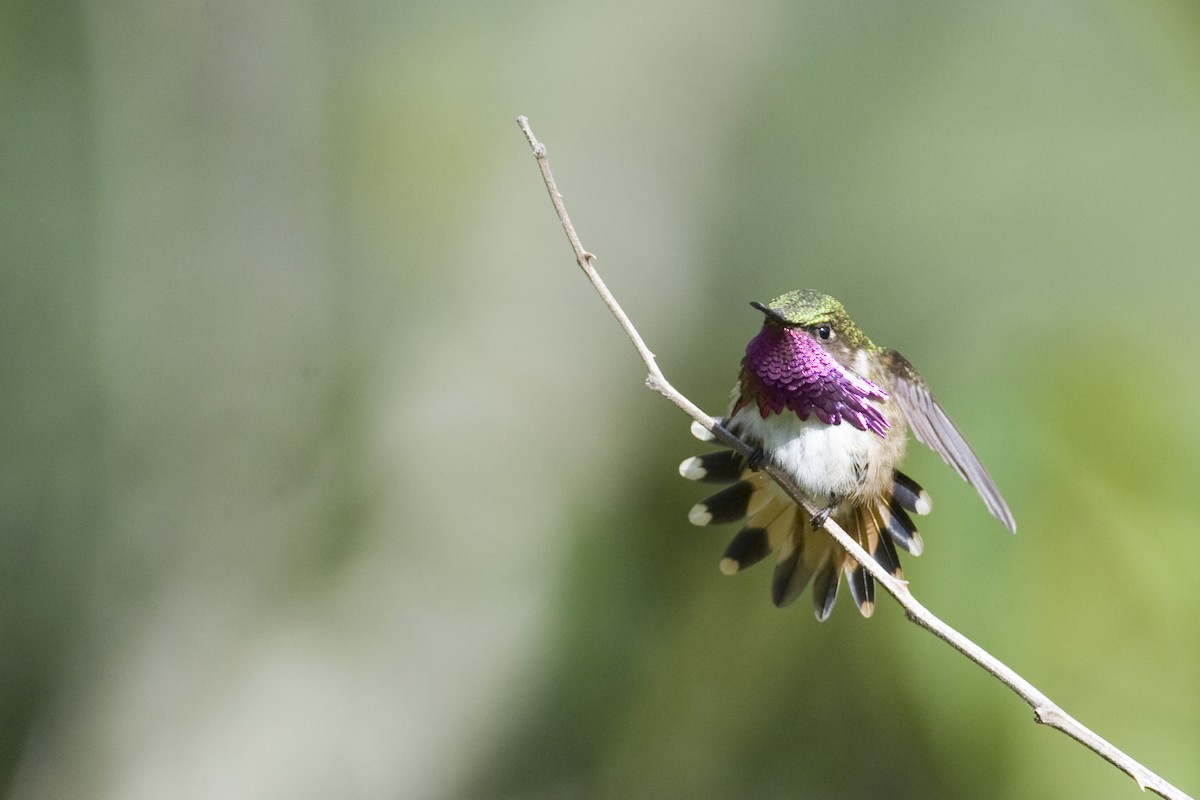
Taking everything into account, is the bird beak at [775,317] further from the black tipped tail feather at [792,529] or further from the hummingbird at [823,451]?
the black tipped tail feather at [792,529]

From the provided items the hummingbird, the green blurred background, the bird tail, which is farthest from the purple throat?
the green blurred background

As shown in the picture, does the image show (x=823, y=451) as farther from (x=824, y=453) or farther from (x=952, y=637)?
(x=952, y=637)

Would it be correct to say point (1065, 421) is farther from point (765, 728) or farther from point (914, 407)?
point (914, 407)

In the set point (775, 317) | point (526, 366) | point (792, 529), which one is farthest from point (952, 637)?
point (526, 366)

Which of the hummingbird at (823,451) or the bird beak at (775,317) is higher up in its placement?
the bird beak at (775,317)

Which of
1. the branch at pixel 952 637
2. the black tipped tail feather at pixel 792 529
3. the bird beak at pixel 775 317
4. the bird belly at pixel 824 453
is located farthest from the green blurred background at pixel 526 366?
the branch at pixel 952 637

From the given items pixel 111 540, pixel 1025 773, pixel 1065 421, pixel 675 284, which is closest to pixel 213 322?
pixel 111 540
